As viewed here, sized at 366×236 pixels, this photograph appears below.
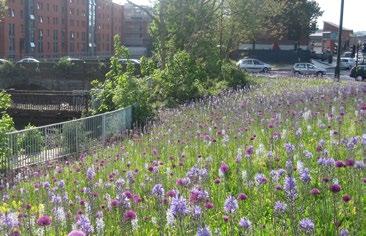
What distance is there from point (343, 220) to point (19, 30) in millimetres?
81814

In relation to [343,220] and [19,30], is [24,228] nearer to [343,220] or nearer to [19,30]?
[343,220]

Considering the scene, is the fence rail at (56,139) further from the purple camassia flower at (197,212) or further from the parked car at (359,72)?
the parked car at (359,72)

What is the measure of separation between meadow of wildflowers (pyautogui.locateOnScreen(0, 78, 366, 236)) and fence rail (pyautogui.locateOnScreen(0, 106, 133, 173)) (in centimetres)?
263

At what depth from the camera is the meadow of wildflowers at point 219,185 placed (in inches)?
156

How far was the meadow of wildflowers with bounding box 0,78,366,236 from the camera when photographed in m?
3.96

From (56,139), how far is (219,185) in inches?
327

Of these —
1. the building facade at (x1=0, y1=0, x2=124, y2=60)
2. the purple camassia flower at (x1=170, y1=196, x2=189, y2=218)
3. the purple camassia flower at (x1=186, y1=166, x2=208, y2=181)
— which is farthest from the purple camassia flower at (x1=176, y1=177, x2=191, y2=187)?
the building facade at (x1=0, y1=0, x2=124, y2=60)

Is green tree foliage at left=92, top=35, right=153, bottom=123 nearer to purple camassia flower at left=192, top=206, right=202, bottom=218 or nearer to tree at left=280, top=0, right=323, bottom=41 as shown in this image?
purple camassia flower at left=192, top=206, right=202, bottom=218

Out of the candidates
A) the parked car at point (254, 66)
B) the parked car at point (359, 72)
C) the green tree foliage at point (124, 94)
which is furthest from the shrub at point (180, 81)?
the parked car at point (254, 66)

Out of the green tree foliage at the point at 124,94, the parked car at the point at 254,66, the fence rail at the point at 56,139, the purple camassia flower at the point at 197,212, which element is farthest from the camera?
the parked car at the point at 254,66

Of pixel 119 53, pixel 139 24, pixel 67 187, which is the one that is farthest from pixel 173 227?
pixel 139 24

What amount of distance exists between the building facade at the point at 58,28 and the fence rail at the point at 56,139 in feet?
189

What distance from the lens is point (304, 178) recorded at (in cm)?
410

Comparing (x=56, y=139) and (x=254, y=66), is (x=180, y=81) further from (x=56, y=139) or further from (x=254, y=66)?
(x=254, y=66)
